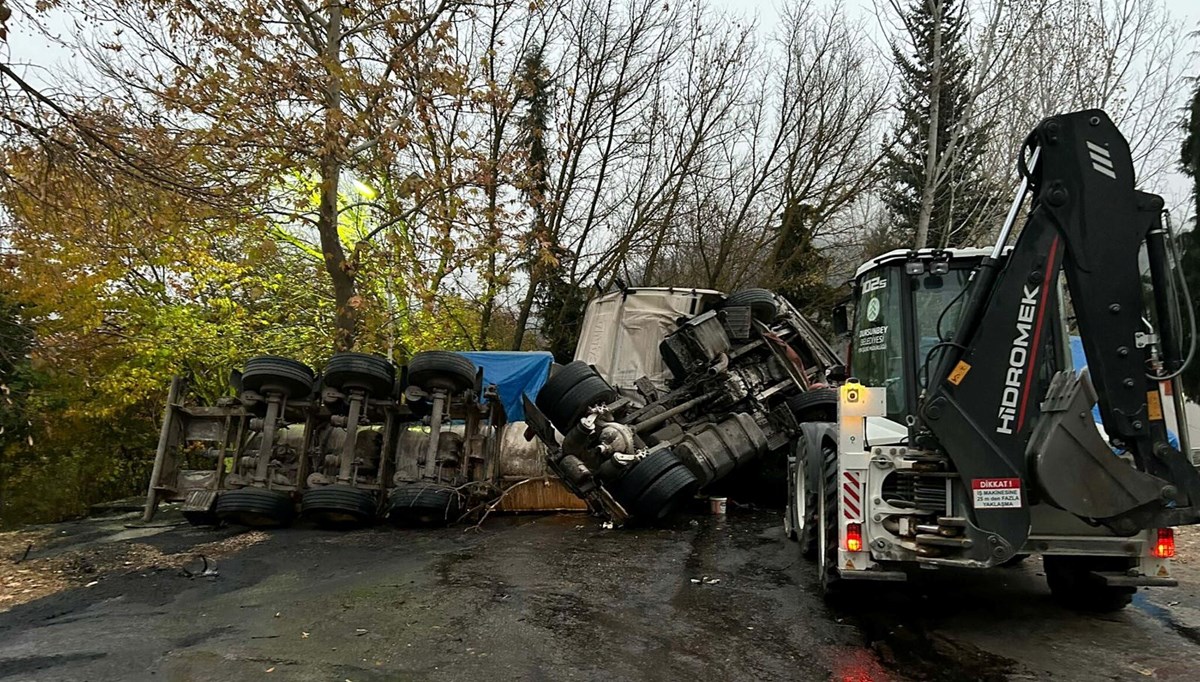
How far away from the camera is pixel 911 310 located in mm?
5637

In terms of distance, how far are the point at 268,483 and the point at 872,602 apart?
700 centimetres

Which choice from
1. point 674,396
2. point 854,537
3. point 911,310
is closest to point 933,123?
point 674,396

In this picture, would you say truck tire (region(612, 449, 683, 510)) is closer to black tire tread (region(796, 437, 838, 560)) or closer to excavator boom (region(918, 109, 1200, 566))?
black tire tread (region(796, 437, 838, 560))

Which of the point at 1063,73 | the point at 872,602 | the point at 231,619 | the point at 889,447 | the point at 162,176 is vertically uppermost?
the point at 1063,73

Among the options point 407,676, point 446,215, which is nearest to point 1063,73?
point 446,215

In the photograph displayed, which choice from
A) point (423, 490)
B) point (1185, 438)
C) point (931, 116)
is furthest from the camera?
point (931, 116)

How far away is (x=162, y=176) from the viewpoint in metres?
7.47

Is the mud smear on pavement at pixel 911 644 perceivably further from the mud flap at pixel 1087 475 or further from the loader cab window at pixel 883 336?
the loader cab window at pixel 883 336

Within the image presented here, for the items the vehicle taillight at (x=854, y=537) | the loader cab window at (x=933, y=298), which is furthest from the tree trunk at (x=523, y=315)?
the vehicle taillight at (x=854, y=537)

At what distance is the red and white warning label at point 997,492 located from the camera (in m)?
4.41

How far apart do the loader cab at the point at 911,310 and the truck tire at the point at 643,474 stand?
10.5 ft

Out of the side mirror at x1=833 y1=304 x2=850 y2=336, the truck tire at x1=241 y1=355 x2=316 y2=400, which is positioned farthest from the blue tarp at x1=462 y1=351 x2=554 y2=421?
the side mirror at x1=833 y1=304 x2=850 y2=336

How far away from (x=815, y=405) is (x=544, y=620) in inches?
213

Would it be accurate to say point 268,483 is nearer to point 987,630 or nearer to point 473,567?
point 473,567
